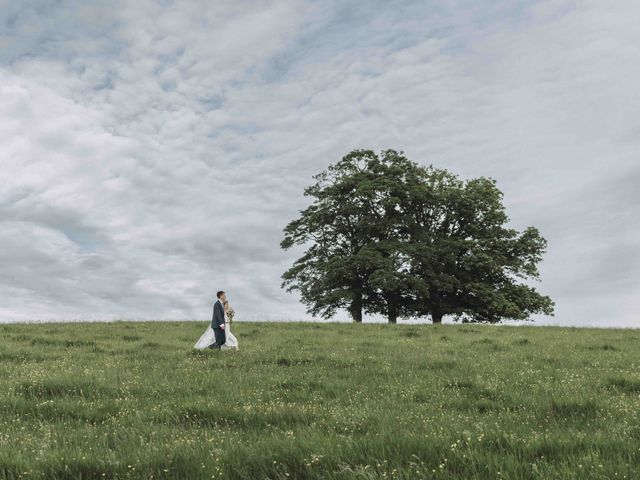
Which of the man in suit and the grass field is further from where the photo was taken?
the man in suit

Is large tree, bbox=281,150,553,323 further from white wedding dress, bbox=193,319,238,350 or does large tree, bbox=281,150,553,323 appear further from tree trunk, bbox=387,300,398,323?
white wedding dress, bbox=193,319,238,350

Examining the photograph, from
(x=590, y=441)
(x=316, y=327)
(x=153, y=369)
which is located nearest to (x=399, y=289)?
(x=316, y=327)

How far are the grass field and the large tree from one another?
2492 centimetres

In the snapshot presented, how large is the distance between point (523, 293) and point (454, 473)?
44.0m

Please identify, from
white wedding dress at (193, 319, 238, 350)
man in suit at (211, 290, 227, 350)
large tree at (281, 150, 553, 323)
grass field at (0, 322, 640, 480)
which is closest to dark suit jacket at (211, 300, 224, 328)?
man in suit at (211, 290, 227, 350)

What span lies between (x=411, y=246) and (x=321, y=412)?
35502mm

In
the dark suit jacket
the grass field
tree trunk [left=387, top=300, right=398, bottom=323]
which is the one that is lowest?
the grass field

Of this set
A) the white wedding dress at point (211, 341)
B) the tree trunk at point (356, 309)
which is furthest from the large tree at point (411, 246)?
the white wedding dress at point (211, 341)

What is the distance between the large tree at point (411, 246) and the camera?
1738 inches

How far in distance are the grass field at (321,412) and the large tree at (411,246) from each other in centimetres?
2492

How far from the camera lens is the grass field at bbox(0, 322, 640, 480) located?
18.8 feet

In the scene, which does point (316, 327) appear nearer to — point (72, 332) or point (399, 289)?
point (72, 332)

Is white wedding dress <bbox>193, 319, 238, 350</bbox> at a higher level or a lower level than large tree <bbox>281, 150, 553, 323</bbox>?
lower

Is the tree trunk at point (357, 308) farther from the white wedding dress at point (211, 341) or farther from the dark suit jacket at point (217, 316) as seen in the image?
the dark suit jacket at point (217, 316)
